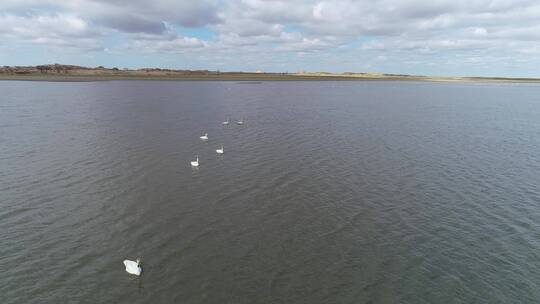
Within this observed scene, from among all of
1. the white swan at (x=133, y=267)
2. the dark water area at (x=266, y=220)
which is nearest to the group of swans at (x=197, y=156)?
the dark water area at (x=266, y=220)

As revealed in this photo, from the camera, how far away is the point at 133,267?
55.8 ft

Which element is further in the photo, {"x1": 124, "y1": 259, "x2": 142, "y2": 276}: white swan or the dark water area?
{"x1": 124, "y1": 259, "x2": 142, "y2": 276}: white swan

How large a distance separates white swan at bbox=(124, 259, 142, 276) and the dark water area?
0.32 meters

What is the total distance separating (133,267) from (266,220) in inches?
349

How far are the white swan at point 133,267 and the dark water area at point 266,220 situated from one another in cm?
32

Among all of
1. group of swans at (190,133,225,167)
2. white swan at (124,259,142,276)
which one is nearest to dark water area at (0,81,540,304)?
white swan at (124,259,142,276)

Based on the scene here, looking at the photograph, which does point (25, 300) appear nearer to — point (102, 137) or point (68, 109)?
point (102, 137)

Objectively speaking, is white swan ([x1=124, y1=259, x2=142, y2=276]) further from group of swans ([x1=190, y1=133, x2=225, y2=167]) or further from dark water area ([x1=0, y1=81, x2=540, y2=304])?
group of swans ([x1=190, y1=133, x2=225, y2=167])

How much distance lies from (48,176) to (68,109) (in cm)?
4622

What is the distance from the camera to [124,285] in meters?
16.5

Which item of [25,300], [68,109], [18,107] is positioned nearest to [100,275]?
[25,300]

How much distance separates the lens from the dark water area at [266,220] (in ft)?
55.2

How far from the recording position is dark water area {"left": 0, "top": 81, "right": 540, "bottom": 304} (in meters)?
16.8

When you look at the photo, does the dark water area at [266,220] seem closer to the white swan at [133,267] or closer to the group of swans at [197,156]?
the white swan at [133,267]
